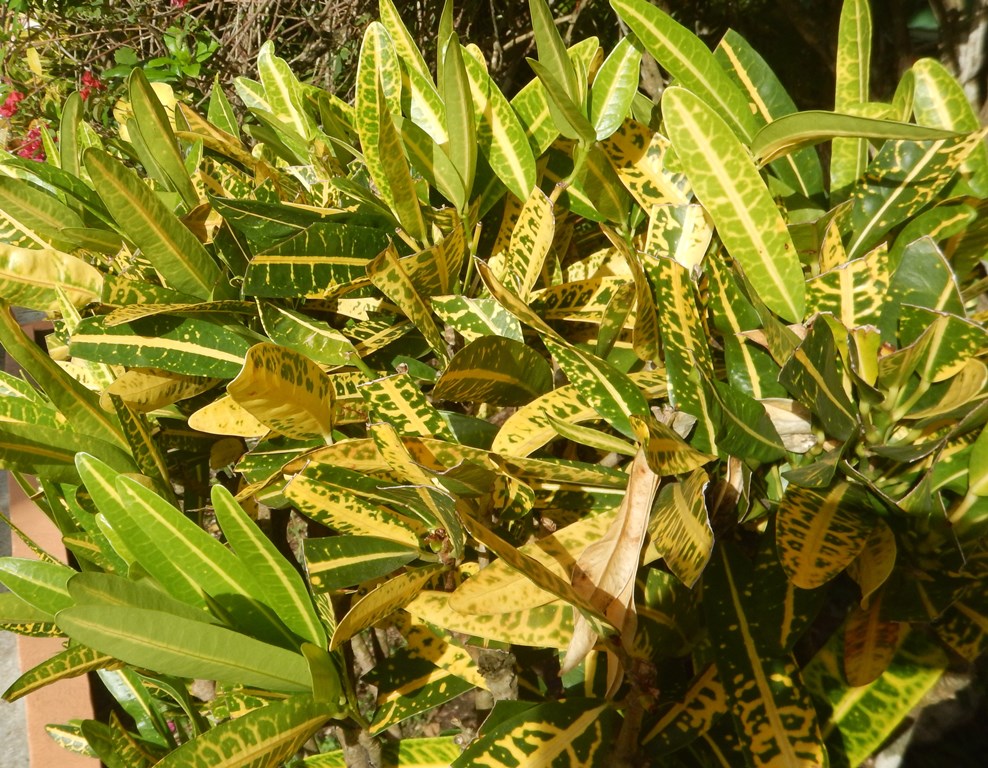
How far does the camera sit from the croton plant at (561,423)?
0.61 metres

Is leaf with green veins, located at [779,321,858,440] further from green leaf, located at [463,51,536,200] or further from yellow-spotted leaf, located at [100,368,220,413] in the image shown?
yellow-spotted leaf, located at [100,368,220,413]

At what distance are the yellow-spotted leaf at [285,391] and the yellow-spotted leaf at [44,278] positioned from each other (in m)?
0.51

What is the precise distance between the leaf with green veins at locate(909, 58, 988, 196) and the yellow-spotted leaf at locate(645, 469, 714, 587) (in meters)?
0.46

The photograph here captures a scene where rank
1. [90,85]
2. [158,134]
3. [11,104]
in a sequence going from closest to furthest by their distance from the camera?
[158,134] → [90,85] → [11,104]

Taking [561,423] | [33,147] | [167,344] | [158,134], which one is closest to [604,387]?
[561,423]

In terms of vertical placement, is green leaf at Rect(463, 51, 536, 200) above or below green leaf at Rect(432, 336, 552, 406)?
above

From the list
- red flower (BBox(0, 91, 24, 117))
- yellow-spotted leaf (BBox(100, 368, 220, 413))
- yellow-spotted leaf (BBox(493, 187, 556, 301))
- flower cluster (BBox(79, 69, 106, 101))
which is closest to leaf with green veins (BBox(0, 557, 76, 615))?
yellow-spotted leaf (BBox(100, 368, 220, 413))

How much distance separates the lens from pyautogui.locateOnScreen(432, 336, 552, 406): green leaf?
0.69 meters

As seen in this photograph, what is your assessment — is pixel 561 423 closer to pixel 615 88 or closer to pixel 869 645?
pixel 869 645

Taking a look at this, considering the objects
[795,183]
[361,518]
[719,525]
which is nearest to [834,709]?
[719,525]

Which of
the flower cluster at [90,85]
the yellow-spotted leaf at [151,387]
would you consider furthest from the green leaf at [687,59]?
the flower cluster at [90,85]

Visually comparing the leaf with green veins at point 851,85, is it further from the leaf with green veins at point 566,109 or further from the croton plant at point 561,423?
the leaf with green veins at point 566,109

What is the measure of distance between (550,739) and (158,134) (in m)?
0.90

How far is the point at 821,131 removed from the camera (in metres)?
0.70
